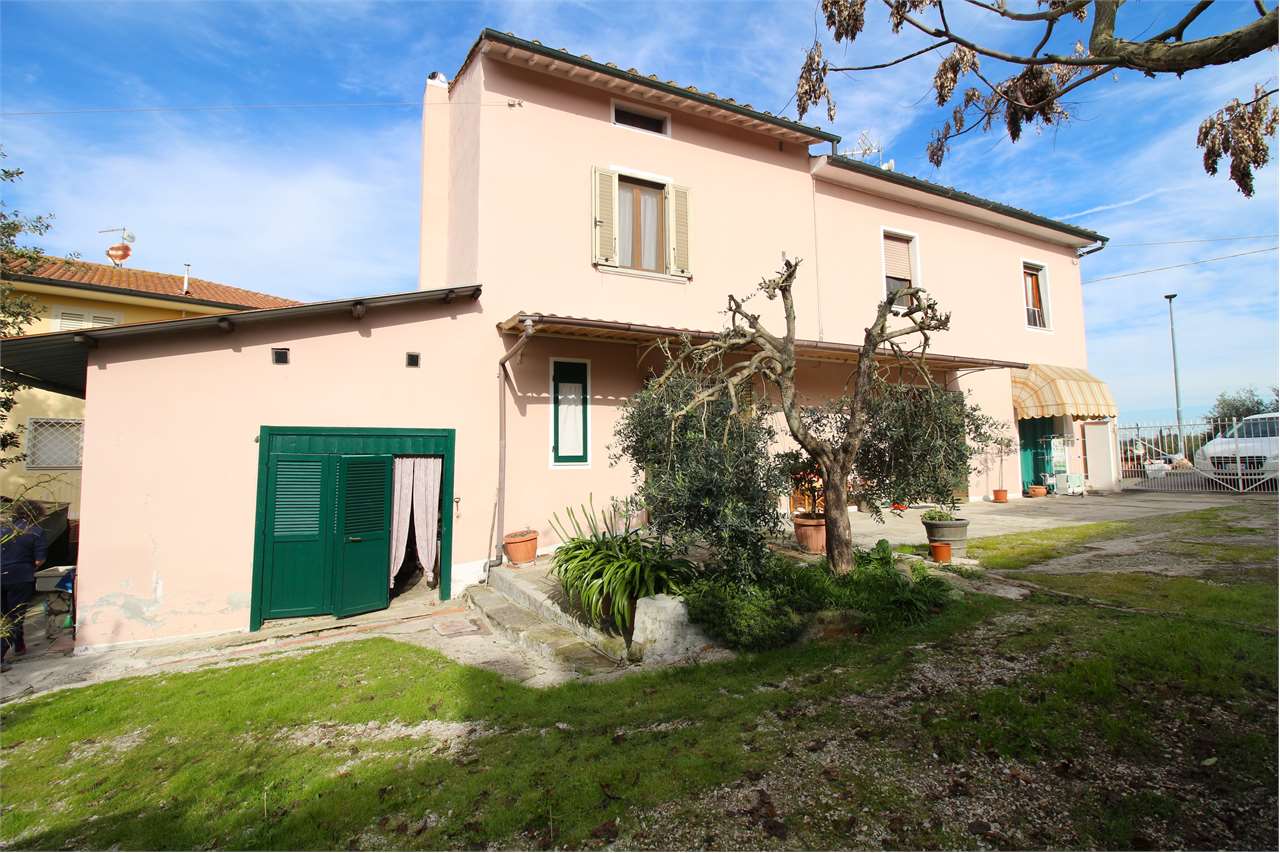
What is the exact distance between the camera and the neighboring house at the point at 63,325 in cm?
1309

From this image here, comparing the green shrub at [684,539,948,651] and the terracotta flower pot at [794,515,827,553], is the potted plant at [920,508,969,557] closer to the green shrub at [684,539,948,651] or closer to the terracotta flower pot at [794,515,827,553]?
the terracotta flower pot at [794,515,827,553]

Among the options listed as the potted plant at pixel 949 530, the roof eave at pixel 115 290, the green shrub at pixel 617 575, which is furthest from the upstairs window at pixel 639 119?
the roof eave at pixel 115 290

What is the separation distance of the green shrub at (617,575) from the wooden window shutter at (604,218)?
6.05 meters

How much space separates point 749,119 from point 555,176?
469 cm

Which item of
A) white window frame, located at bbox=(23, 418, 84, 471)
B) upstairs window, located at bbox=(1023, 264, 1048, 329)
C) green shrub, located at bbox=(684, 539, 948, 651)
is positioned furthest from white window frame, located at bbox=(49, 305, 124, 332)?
upstairs window, located at bbox=(1023, 264, 1048, 329)

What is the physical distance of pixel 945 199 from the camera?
15.5 metres

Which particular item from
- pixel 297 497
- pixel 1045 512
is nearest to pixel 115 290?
pixel 297 497

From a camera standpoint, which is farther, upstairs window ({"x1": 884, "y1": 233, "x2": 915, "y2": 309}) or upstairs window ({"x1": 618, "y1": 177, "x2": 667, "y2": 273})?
upstairs window ({"x1": 884, "y1": 233, "x2": 915, "y2": 309})

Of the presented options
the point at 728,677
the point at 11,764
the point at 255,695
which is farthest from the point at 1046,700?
the point at 11,764

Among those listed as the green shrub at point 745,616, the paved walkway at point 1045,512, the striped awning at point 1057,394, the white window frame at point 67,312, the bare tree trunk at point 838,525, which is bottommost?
the green shrub at point 745,616

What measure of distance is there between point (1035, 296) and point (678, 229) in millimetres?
13149

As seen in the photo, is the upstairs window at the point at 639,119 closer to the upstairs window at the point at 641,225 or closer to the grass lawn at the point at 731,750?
the upstairs window at the point at 641,225

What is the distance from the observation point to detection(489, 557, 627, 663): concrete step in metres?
6.58

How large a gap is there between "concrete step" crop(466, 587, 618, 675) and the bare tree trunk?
3046mm
